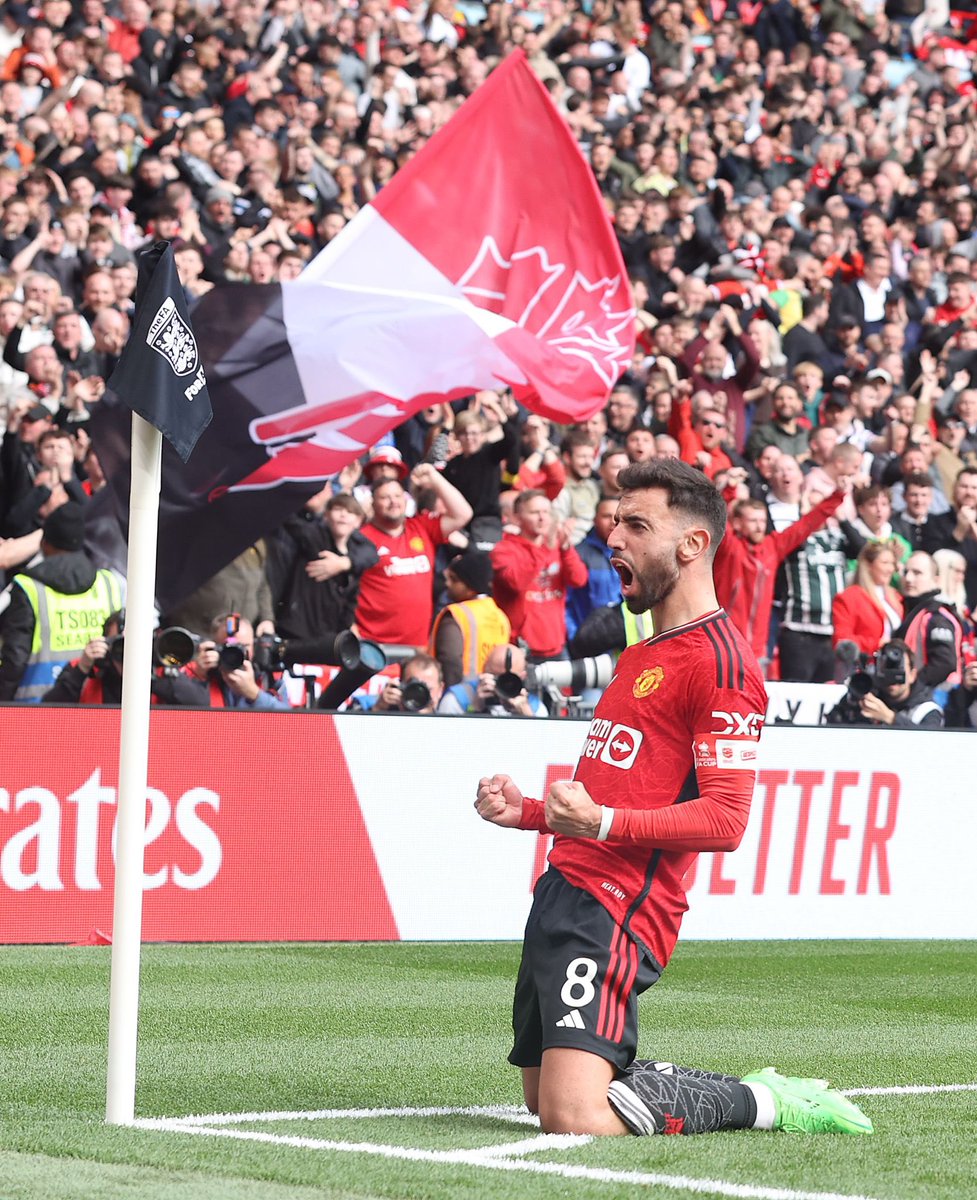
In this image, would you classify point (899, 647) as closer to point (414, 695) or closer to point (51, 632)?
point (414, 695)

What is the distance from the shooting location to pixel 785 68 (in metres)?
26.2

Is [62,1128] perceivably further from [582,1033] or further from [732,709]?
[732,709]

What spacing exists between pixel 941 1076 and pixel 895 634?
7.70 metres

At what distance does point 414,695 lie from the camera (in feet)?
39.6

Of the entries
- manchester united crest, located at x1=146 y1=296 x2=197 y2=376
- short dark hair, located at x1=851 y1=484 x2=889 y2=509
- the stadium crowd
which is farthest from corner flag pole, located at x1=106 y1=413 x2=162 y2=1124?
short dark hair, located at x1=851 y1=484 x2=889 y2=509

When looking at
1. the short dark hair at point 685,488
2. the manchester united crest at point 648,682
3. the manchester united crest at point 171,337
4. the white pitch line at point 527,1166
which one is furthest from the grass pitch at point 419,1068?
the manchester united crest at point 171,337

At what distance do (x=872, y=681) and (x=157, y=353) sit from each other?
8674mm

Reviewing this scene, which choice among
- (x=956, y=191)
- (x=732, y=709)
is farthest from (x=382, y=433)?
(x=956, y=191)

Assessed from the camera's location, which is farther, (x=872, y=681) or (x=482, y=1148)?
(x=872, y=681)

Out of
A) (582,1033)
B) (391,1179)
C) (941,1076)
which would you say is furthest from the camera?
(941,1076)

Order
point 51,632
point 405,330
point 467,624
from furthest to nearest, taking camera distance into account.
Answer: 1. point 467,624
2. point 405,330
3. point 51,632

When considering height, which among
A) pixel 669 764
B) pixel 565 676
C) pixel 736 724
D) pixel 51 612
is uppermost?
pixel 736 724

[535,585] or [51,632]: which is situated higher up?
[535,585]

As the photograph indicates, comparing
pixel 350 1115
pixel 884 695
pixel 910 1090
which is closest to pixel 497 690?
pixel 884 695
